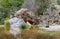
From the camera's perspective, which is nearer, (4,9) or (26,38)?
(26,38)

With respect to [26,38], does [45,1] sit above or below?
above

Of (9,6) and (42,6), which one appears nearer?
(42,6)

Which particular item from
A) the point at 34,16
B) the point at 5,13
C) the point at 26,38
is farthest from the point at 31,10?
the point at 26,38

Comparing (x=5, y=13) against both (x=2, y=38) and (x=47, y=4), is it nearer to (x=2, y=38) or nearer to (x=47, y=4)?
(x=47, y=4)

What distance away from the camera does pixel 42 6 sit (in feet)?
47.8

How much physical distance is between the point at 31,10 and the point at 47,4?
136cm

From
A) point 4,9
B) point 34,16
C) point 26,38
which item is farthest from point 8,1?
point 26,38

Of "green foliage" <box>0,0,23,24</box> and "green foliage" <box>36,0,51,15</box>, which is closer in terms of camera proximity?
"green foliage" <box>36,0,51,15</box>

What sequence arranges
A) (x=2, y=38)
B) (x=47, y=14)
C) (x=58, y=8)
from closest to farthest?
1. (x=2, y=38)
2. (x=47, y=14)
3. (x=58, y=8)

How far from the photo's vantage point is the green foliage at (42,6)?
14430 millimetres

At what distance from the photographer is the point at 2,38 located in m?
6.67

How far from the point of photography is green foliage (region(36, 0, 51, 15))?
568 inches

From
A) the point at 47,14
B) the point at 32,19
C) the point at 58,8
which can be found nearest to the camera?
the point at 32,19

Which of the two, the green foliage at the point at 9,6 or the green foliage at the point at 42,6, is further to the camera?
the green foliage at the point at 9,6
